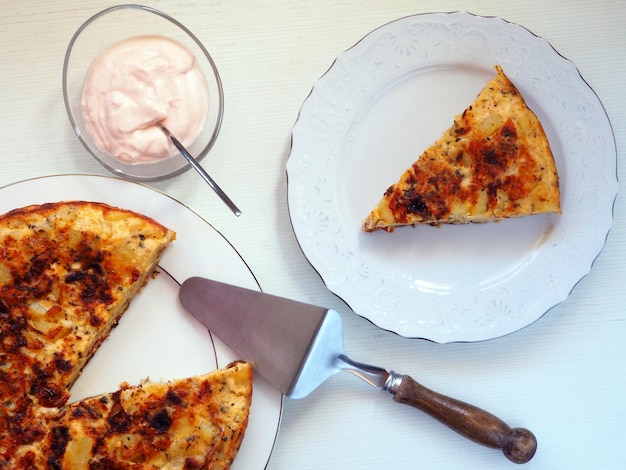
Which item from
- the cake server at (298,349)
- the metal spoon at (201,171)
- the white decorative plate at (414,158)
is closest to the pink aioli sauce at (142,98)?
the metal spoon at (201,171)

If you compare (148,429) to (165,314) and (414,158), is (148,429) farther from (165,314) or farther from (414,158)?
(414,158)

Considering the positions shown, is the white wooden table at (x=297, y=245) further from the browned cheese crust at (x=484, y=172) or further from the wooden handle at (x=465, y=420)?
the browned cheese crust at (x=484, y=172)

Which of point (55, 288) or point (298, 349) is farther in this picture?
point (298, 349)

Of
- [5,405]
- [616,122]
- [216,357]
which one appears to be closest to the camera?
[5,405]

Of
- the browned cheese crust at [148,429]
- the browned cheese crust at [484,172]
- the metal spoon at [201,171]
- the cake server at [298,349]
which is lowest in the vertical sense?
the browned cheese crust at [148,429]

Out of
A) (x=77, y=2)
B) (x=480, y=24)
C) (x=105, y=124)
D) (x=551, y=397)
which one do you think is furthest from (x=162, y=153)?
(x=551, y=397)

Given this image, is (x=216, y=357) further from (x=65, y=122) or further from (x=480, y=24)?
(x=480, y=24)

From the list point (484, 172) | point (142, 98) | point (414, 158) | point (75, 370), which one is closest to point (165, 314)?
point (75, 370)
